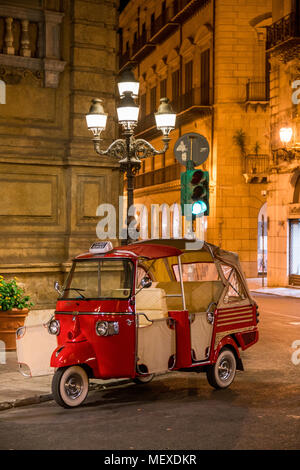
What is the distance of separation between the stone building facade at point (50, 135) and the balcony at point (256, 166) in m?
20.9

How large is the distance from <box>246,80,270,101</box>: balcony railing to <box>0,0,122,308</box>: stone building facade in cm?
2131

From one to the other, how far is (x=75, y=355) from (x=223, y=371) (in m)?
2.51

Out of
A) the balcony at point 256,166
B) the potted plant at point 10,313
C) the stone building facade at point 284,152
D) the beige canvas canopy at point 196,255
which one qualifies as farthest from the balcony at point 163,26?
the beige canvas canopy at point 196,255

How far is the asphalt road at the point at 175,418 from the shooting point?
23.5ft

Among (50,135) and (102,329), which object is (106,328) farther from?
Answer: (50,135)

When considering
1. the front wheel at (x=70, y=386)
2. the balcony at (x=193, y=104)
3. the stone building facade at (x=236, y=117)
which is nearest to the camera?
the front wheel at (x=70, y=386)

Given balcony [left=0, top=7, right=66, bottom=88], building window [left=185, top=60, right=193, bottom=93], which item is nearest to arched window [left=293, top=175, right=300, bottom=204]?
building window [left=185, top=60, right=193, bottom=93]

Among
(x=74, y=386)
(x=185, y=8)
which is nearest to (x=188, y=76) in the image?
(x=185, y=8)

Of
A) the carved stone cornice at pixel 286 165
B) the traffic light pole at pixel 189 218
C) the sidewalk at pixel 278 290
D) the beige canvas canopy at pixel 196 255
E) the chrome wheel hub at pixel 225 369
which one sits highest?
the carved stone cornice at pixel 286 165

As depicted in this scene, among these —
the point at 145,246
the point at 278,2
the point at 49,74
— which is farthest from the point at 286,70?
the point at 145,246

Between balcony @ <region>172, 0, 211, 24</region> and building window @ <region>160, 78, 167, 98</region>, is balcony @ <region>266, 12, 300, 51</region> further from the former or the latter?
building window @ <region>160, 78, 167, 98</region>

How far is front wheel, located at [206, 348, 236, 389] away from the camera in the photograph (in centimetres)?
998

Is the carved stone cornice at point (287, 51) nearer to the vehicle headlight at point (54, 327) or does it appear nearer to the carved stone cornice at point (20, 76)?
the carved stone cornice at point (20, 76)

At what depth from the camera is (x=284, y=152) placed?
2948cm
